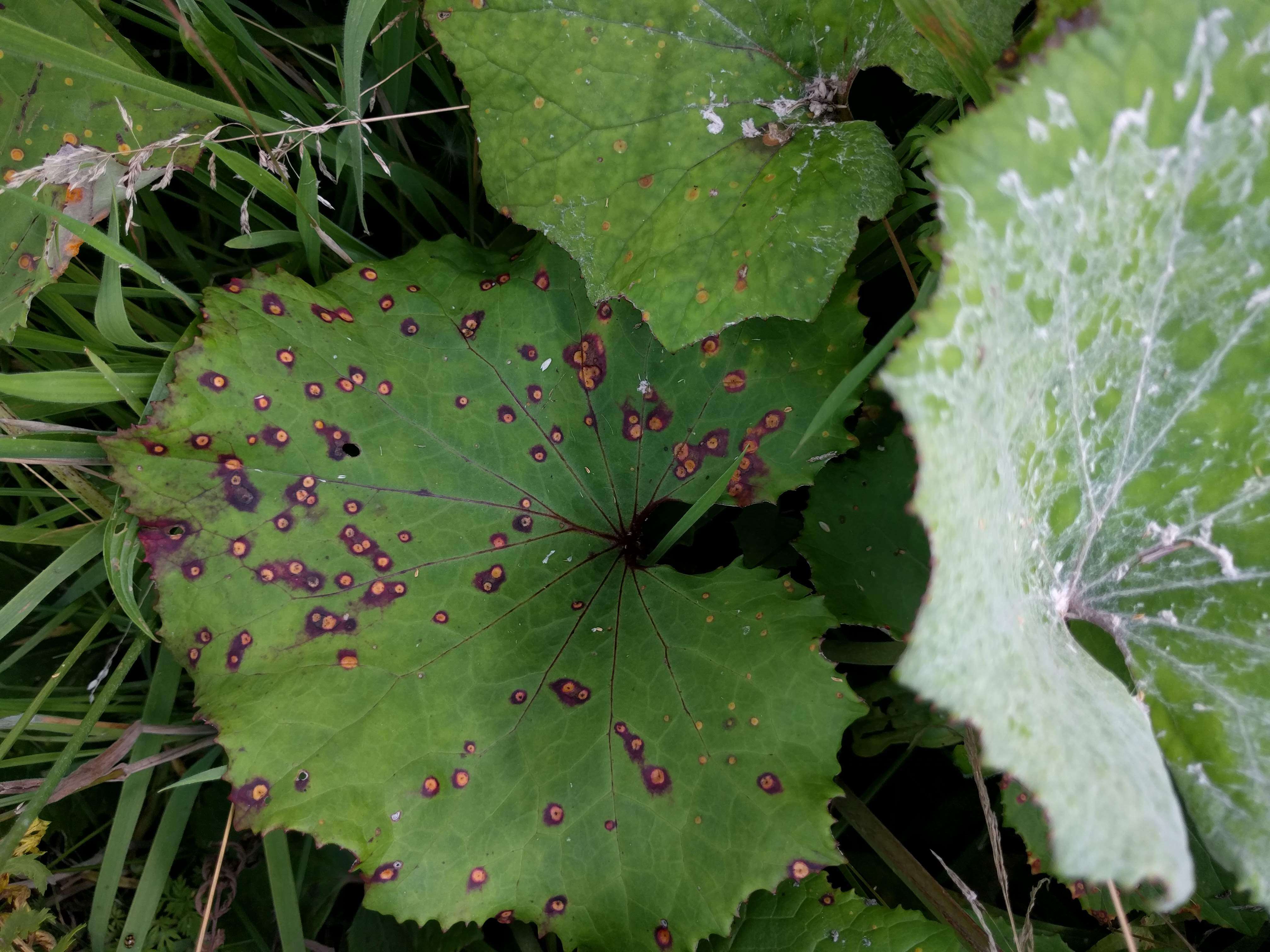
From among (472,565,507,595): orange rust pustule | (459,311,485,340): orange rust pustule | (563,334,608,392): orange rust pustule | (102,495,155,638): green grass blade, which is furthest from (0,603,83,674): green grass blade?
(563,334,608,392): orange rust pustule

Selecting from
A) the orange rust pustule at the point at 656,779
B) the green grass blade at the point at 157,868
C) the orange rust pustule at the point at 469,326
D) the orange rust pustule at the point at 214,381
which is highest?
the orange rust pustule at the point at 469,326

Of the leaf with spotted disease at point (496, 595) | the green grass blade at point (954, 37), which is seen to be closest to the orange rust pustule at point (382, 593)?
the leaf with spotted disease at point (496, 595)

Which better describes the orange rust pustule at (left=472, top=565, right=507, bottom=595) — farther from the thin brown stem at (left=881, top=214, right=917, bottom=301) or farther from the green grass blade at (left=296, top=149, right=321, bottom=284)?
the thin brown stem at (left=881, top=214, right=917, bottom=301)

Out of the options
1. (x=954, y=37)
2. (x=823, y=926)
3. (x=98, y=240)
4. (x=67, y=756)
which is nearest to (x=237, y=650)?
(x=67, y=756)

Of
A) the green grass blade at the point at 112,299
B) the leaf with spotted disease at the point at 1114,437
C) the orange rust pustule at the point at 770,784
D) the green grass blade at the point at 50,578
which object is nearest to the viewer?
the leaf with spotted disease at the point at 1114,437

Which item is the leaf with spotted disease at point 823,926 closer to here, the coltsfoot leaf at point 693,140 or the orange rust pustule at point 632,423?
the orange rust pustule at point 632,423

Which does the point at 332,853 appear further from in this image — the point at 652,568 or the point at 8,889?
the point at 652,568
